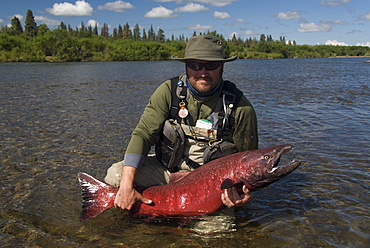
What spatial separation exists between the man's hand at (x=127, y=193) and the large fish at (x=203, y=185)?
12 cm

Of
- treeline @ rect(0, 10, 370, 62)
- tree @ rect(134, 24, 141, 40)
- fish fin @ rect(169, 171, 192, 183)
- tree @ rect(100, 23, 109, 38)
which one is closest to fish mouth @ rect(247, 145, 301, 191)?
fish fin @ rect(169, 171, 192, 183)

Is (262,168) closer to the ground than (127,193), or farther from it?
farther from it

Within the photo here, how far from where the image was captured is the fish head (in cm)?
340

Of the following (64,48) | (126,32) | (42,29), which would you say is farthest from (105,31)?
(64,48)

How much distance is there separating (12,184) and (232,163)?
3.55 metres

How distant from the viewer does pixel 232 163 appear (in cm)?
358

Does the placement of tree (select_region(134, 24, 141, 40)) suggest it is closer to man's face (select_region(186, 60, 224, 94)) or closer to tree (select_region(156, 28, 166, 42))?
tree (select_region(156, 28, 166, 42))

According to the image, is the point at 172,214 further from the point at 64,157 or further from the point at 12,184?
the point at 64,157

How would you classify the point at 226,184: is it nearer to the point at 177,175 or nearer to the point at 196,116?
the point at 177,175

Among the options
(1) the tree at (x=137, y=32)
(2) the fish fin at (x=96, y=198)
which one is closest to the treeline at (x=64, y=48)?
(1) the tree at (x=137, y=32)

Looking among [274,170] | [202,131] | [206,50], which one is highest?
[206,50]

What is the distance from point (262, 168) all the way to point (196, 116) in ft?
3.68

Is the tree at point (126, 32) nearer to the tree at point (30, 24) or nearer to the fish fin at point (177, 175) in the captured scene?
the tree at point (30, 24)

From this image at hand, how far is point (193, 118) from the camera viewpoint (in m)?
4.13
